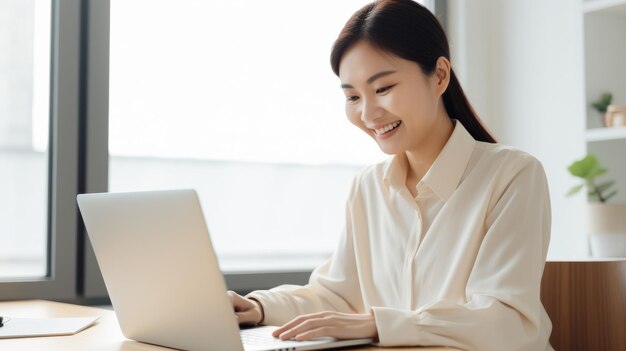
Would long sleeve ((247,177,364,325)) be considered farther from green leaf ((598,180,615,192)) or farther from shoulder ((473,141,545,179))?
green leaf ((598,180,615,192))

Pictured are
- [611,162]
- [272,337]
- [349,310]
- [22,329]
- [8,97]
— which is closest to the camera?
[272,337]

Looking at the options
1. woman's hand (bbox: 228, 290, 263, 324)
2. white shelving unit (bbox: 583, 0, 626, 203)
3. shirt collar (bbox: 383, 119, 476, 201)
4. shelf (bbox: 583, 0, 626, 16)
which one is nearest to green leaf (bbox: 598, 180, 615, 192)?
white shelving unit (bbox: 583, 0, 626, 203)

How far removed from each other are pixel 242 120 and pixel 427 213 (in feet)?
3.52

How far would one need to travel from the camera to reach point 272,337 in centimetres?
123

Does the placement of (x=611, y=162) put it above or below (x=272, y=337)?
above

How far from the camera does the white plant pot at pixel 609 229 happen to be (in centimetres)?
226

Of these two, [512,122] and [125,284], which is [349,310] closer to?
[125,284]

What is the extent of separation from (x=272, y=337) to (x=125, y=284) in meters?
0.26

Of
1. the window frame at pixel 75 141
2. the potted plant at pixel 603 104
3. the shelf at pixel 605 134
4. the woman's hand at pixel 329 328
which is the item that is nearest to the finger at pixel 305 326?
the woman's hand at pixel 329 328

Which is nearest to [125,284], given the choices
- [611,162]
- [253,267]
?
[253,267]

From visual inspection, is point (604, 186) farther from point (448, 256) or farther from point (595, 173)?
point (448, 256)

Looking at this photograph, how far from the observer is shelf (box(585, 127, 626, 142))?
235cm

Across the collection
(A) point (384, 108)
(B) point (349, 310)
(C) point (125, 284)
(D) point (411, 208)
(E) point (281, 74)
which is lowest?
(B) point (349, 310)

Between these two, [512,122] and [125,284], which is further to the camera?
[512,122]
